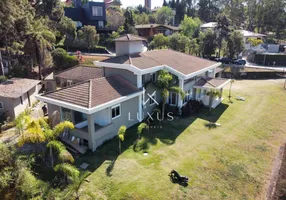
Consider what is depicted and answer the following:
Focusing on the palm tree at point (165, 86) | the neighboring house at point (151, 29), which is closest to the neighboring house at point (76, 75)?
the palm tree at point (165, 86)

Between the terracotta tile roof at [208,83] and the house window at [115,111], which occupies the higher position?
the terracotta tile roof at [208,83]

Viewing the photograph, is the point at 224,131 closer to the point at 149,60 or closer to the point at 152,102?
the point at 152,102

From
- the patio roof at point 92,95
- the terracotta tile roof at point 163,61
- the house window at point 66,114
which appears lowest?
the house window at point 66,114

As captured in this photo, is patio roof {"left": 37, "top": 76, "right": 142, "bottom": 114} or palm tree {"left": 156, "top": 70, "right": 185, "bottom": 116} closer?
patio roof {"left": 37, "top": 76, "right": 142, "bottom": 114}

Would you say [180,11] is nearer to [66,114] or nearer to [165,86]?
[165,86]

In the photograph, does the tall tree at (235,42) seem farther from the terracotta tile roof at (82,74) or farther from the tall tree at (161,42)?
the terracotta tile roof at (82,74)

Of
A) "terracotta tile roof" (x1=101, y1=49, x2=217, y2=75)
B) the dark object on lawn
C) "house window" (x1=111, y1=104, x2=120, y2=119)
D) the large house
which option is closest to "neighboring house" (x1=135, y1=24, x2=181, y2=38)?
"terracotta tile roof" (x1=101, y1=49, x2=217, y2=75)

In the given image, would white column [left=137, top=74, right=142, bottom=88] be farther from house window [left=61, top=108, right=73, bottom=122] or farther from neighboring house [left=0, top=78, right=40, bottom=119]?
neighboring house [left=0, top=78, right=40, bottom=119]
